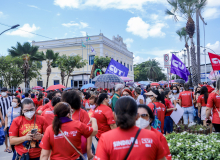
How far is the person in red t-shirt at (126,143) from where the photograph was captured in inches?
75.2

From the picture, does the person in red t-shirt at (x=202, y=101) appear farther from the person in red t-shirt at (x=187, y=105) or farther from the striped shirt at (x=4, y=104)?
the striped shirt at (x=4, y=104)

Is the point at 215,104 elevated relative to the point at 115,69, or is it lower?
lower

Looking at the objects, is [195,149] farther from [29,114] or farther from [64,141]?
[29,114]

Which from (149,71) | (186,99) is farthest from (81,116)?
(149,71)

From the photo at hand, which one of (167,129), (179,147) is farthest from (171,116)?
(179,147)

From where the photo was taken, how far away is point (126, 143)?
1.92 meters

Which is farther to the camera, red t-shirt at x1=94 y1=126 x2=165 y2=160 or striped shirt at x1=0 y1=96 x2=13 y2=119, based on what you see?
striped shirt at x1=0 y1=96 x2=13 y2=119

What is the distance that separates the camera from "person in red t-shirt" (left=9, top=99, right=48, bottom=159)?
3.30 metres

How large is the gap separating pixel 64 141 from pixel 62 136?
0.24 feet

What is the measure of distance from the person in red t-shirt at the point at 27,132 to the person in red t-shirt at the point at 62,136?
1.99 ft

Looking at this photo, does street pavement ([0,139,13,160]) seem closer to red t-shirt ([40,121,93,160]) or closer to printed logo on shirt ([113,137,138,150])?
red t-shirt ([40,121,93,160])

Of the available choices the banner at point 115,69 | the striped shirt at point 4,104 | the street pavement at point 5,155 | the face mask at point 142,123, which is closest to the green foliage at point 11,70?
the banner at point 115,69

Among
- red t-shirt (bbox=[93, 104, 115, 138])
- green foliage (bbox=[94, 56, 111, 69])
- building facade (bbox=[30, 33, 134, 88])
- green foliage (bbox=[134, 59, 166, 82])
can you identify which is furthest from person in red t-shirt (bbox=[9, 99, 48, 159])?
green foliage (bbox=[134, 59, 166, 82])

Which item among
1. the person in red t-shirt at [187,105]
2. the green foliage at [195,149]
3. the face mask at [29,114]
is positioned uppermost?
the face mask at [29,114]
